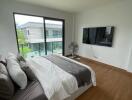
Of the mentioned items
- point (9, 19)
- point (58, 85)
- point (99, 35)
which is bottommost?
point (58, 85)

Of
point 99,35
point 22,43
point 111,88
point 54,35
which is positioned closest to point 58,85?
point 111,88

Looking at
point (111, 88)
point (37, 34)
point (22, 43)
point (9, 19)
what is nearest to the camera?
point (111, 88)

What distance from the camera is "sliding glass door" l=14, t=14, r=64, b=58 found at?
3.28m

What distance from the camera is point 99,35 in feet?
11.5

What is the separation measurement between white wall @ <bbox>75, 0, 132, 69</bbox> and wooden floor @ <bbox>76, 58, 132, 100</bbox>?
60 centimetres

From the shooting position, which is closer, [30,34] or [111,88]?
[111,88]

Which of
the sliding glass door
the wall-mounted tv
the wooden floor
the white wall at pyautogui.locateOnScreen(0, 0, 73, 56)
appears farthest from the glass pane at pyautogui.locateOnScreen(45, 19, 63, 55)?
the wooden floor

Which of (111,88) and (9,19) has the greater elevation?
(9,19)

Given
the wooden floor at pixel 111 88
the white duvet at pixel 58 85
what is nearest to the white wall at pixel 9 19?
the white duvet at pixel 58 85

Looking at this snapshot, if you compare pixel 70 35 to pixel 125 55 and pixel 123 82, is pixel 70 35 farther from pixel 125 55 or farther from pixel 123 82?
pixel 123 82

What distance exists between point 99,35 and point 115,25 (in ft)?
2.26

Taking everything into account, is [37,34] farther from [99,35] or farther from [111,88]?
[111,88]

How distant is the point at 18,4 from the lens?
2934 millimetres

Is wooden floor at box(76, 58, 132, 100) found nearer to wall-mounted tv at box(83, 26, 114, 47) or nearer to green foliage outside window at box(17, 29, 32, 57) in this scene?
wall-mounted tv at box(83, 26, 114, 47)
